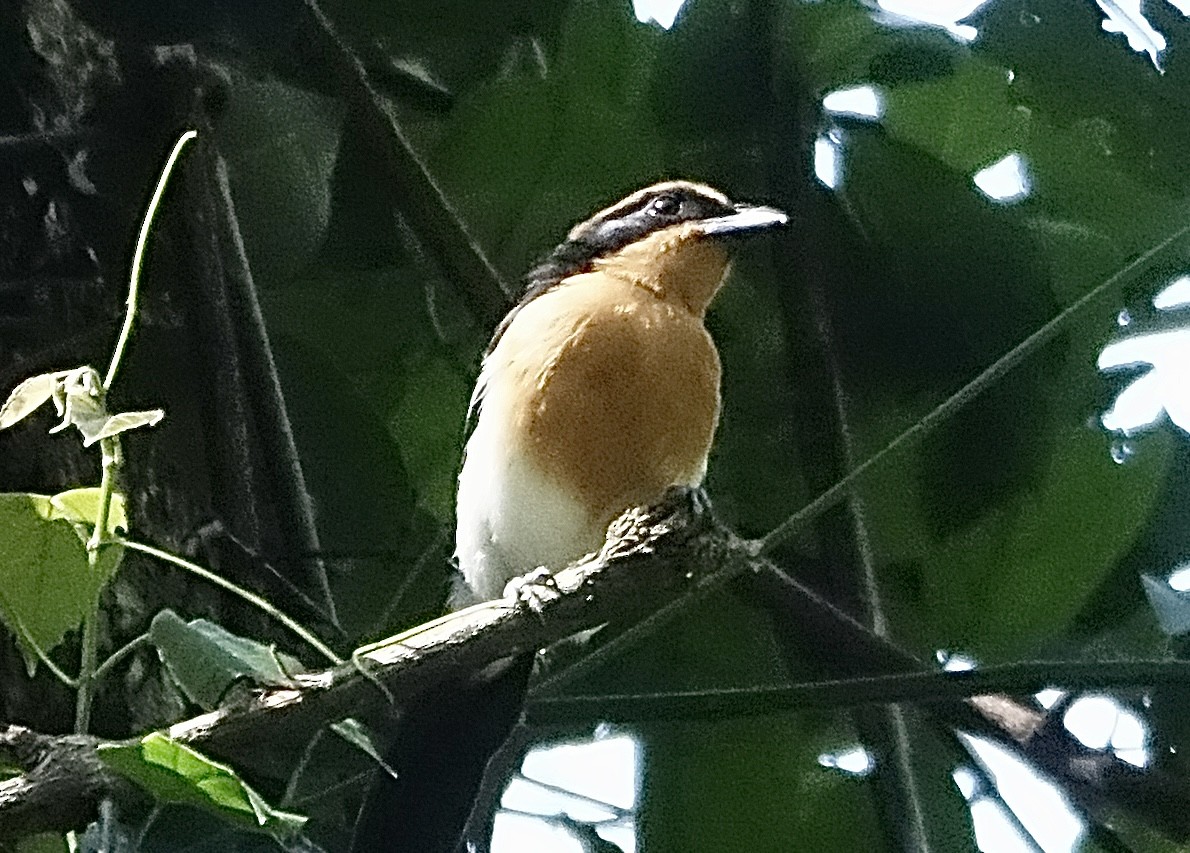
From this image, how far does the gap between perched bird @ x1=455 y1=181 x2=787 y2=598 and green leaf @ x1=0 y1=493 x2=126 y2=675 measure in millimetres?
488

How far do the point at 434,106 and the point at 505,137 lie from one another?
0.28 ft

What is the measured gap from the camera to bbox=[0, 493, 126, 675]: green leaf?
876 mm

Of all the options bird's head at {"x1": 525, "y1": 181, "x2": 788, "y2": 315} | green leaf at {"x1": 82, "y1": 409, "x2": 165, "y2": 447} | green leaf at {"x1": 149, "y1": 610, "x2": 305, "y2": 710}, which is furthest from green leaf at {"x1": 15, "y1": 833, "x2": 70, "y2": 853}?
bird's head at {"x1": 525, "y1": 181, "x2": 788, "y2": 315}

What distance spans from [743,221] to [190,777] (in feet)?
2.59

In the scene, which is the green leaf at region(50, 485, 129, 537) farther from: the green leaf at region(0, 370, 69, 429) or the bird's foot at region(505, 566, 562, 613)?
the bird's foot at region(505, 566, 562, 613)

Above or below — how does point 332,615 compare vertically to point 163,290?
below

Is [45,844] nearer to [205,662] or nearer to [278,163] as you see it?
[205,662]

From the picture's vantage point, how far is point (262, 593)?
151 cm

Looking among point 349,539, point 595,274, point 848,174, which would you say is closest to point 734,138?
point 848,174

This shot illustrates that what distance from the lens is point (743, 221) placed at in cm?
144

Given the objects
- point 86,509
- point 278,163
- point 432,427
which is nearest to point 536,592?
point 86,509

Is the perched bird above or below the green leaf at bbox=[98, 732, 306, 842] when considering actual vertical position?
below

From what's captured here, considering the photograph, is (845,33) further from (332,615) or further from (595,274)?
(332,615)

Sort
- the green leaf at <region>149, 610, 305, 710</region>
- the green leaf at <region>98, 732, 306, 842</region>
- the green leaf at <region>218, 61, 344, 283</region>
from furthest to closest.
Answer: the green leaf at <region>218, 61, 344, 283</region>
the green leaf at <region>149, 610, 305, 710</region>
the green leaf at <region>98, 732, 306, 842</region>
